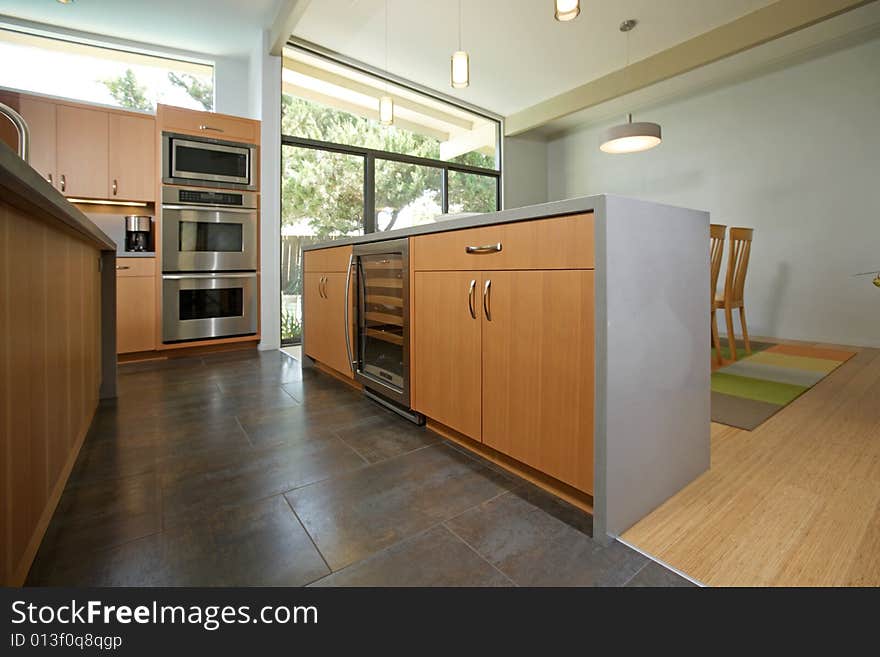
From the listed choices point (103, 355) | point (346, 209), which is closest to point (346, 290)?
point (103, 355)

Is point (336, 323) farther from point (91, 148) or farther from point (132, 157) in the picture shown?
point (91, 148)

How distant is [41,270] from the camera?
1.00 m

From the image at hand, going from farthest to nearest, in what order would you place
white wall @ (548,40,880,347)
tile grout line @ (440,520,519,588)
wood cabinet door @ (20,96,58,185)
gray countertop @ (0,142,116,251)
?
1. white wall @ (548,40,880,347)
2. wood cabinet door @ (20,96,58,185)
3. tile grout line @ (440,520,519,588)
4. gray countertop @ (0,142,116,251)

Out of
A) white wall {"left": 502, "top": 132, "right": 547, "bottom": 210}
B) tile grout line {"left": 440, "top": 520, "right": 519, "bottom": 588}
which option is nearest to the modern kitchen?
tile grout line {"left": 440, "top": 520, "right": 519, "bottom": 588}

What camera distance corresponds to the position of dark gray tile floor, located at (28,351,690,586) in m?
0.95

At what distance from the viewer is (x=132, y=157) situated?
3.45 meters

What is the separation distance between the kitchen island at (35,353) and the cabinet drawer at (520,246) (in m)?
1.05

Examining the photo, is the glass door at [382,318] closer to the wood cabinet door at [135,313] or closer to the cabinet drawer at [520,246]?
the cabinet drawer at [520,246]

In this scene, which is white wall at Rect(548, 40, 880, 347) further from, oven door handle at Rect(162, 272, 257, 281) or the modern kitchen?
oven door handle at Rect(162, 272, 257, 281)

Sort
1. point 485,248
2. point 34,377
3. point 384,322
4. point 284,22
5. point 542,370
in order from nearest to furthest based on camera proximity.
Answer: point 34,377, point 542,370, point 485,248, point 384,322, point 284,22

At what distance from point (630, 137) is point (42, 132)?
455cm

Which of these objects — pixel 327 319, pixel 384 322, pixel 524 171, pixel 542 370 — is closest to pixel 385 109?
pixel 327 319

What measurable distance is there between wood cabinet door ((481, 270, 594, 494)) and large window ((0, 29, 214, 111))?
3910mm
